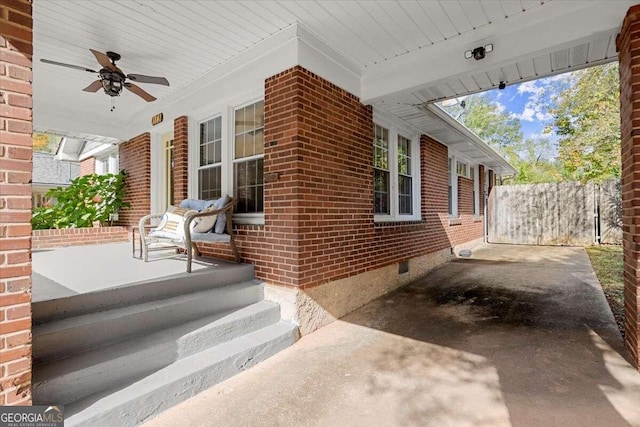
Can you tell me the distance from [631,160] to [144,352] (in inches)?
166

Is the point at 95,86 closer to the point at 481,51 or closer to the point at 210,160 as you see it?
the point at 210,160

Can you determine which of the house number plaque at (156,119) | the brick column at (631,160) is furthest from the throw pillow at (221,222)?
the brick column at (631,160)

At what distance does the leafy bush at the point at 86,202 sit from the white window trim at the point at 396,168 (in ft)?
19.1

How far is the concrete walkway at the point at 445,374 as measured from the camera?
2.13 metres

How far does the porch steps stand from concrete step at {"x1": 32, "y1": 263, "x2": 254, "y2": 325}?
30 millimetres

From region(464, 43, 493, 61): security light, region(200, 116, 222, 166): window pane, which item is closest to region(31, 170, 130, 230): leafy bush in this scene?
region(200, 116, 222, 166): window pane

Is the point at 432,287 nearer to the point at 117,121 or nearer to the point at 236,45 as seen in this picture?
the point at 236,45

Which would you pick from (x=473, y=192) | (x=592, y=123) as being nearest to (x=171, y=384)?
(x=473, y=192)

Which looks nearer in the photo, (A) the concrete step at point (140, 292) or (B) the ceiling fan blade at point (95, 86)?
(A) the concrete step at point (140, 292)

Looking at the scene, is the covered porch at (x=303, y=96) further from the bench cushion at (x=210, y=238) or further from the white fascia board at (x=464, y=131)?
the bench cushion at (x=210, y=238)

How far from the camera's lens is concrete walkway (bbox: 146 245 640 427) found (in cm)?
213

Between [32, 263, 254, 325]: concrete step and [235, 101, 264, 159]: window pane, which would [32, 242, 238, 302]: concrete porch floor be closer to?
[32, 263, 254, 325]: concrete step

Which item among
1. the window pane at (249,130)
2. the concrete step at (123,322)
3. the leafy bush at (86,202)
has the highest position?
the window pane at (249,130)

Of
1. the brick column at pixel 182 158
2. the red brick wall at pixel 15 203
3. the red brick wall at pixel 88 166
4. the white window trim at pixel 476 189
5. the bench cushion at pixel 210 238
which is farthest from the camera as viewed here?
the white window trim at pixel 476 189
